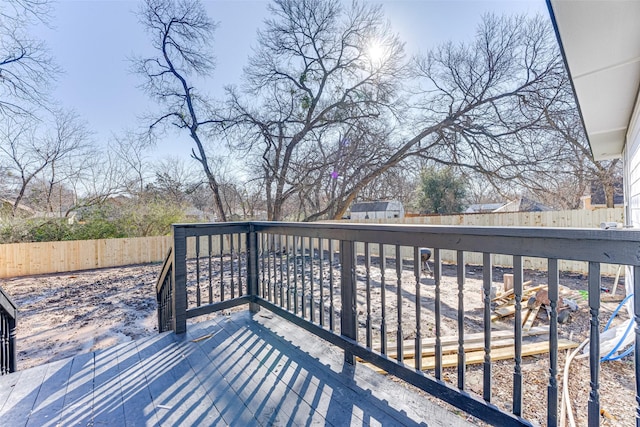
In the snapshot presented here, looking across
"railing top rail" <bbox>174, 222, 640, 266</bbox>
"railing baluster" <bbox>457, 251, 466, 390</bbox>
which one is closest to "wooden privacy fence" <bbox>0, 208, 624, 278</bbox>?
"railing top rail" <bbox>174, 222, 640, 266</bbox>

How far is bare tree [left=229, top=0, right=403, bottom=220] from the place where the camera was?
380 inches

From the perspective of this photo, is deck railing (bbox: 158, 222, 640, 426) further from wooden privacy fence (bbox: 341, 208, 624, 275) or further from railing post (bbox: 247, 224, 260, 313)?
wooden privacy fence (bbox: 341, 208, 624, 275)

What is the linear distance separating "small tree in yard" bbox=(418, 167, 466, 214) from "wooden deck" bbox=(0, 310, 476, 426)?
11.4 meters

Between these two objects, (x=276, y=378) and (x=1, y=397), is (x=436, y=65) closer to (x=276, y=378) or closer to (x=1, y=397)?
(x=276, y=378)

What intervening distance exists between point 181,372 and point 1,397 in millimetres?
936

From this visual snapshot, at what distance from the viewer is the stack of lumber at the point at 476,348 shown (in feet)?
8.75

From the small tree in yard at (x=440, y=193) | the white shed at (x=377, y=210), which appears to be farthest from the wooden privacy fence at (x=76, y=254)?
the white shed at (x=377, y=210)

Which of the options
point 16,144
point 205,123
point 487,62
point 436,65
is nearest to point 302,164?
point 205,123

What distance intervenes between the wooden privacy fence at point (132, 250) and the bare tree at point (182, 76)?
121 inches

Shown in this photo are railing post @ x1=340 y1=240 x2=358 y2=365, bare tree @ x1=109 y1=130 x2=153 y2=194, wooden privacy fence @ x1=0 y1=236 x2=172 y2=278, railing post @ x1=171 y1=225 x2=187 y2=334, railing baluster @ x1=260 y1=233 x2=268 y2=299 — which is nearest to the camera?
railing post @ x1=340 y1=240 x2=358 y2=365

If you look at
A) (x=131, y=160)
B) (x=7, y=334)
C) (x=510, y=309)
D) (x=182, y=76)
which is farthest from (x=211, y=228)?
(x=131, y=160)

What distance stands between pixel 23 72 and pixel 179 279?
7.04m

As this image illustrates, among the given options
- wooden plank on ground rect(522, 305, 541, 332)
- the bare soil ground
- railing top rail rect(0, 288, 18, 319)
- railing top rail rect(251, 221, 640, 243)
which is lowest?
the bare soil ground

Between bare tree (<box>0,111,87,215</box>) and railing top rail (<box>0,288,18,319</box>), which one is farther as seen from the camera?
bare tree (<box>0,111,87,215</box>)
